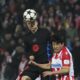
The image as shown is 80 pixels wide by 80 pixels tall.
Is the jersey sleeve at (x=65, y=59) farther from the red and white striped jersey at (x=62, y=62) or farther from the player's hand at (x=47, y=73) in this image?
the player's hand at (x=47, y=73)

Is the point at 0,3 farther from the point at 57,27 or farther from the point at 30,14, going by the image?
the point at 30,14

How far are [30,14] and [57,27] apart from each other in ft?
19.0

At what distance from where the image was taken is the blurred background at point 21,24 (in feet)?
38.6

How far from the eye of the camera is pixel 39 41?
6664mm

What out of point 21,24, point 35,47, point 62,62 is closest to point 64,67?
point 62,62

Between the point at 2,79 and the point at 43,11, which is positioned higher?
the point at 43,11

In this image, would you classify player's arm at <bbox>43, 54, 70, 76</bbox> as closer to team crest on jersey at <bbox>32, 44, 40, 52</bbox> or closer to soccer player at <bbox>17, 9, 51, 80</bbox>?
soccer player at <bbox>17, 9, 51, 80</bbox>

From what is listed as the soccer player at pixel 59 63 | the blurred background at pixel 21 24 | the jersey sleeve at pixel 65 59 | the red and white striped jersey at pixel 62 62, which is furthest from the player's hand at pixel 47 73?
the blurred background at pixel 21 24

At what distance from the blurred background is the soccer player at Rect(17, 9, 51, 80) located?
3.92 m

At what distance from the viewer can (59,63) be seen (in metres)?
6.61

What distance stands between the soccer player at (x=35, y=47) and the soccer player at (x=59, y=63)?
0.36 ft

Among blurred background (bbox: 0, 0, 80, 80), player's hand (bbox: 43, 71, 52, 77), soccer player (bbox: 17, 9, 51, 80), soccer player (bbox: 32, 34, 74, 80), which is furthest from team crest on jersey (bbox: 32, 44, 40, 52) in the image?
blurred background (bbox: 0, 0, 80, 80)

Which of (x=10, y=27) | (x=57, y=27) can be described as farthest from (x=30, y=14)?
(x=10, y=27)

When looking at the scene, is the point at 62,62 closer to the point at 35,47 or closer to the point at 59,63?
the point at 59,63
